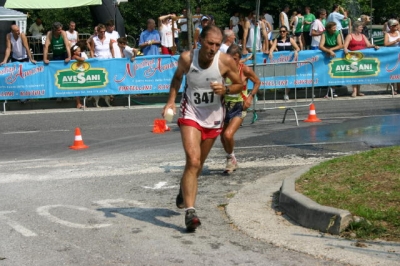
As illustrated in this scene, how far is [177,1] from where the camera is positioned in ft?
136

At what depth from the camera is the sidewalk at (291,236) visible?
6812 millimetres

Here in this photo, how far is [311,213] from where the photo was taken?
7832 millimetres

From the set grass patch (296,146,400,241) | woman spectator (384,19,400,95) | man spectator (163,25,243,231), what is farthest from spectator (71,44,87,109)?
man spectator (163,25,243,231)

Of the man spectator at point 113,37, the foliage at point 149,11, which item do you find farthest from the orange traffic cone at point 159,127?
the foliage at point 149,11

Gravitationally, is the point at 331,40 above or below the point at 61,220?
above

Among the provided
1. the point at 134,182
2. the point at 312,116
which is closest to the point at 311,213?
the point at 134,182

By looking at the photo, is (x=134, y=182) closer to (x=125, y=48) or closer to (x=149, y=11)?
(x=125, y=48)

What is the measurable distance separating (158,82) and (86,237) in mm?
13402

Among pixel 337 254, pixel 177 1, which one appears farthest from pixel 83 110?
pixel 177 1

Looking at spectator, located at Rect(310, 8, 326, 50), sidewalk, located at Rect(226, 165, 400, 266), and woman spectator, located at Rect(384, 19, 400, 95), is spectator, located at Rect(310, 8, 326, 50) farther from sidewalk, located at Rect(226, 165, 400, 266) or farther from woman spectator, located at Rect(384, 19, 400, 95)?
sidewalk, located at Rect(226, 165, 400, 266)

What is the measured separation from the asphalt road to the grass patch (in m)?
0.86

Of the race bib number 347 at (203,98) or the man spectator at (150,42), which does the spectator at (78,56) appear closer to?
the man spectator at (150,42)

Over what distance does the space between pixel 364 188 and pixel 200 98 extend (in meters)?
1.91

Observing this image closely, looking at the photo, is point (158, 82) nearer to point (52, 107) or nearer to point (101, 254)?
point (52, 107)
